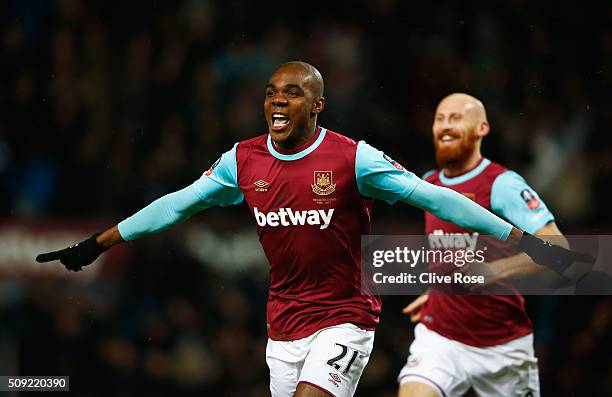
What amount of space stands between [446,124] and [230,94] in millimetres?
3596

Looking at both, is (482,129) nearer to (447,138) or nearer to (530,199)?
(447,138)

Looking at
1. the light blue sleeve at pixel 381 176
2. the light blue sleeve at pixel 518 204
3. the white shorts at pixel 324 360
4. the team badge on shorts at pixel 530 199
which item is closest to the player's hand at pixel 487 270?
the light blue sleeve at pixel 518 204

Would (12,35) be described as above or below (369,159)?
above

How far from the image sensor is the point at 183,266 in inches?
360

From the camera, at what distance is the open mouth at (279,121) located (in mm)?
5215

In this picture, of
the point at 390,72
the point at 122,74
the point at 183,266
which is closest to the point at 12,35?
the point at 122,74

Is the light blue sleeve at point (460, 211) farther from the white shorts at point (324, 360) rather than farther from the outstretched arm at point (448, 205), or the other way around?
the white shorts at point (324, 360)

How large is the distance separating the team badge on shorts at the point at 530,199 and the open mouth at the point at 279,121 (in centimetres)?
173

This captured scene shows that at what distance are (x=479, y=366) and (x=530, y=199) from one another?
1.10m

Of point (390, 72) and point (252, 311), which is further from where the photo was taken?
point (390, 72)

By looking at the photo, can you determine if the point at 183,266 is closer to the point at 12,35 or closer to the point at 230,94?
the point at 230,94

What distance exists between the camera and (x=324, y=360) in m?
5.06

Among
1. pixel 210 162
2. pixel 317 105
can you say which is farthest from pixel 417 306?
pixel 210 162

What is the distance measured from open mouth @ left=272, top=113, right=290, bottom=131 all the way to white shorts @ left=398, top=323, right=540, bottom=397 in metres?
1.98
